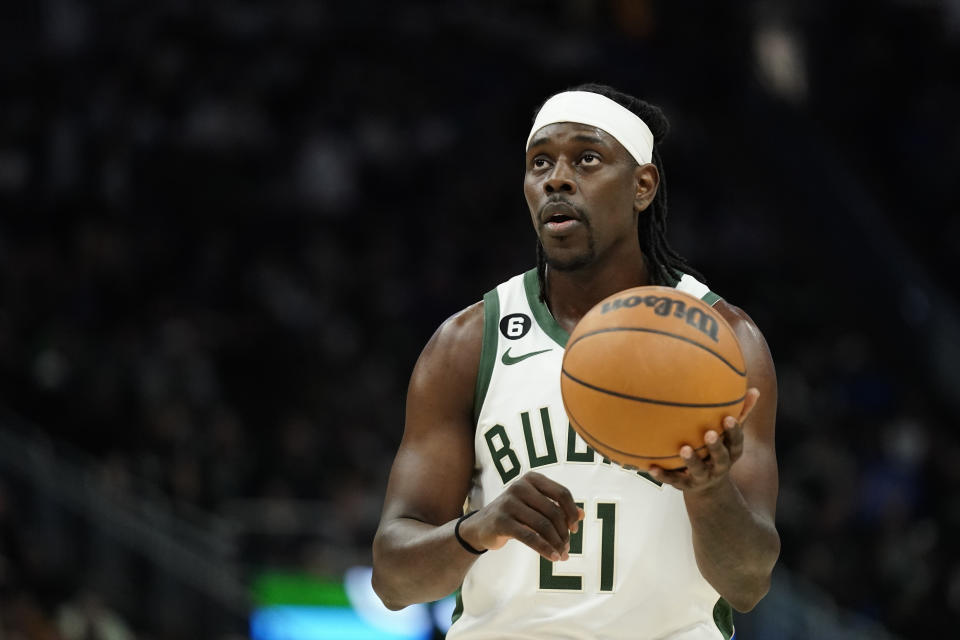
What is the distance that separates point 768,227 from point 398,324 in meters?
4.79

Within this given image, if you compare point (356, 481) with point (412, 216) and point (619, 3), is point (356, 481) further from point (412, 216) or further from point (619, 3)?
point (619, 3)

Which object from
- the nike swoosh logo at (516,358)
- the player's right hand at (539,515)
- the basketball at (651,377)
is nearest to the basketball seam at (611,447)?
the basketball at (651,377)

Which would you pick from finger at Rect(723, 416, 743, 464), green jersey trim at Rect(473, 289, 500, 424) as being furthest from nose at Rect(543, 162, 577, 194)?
finger at Rect(723, 416, 743, 464)

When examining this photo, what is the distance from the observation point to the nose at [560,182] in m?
4.34

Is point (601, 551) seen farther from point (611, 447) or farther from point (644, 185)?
point (644, 185)

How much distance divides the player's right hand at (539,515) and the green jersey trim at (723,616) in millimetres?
872

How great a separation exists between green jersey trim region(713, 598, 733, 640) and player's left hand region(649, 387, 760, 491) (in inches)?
34.6

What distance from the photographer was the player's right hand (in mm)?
3582

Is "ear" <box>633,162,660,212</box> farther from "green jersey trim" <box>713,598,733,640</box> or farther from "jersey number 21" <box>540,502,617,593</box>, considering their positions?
"green jersey trim" <box>713,598,733,640</box>

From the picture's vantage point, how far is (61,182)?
15.0 meters

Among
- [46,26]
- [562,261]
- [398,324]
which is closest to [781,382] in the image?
[398,324]

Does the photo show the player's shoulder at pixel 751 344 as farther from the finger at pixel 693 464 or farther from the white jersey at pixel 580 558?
the finger at pixel 693 464

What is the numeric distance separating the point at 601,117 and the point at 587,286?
1.78 feet

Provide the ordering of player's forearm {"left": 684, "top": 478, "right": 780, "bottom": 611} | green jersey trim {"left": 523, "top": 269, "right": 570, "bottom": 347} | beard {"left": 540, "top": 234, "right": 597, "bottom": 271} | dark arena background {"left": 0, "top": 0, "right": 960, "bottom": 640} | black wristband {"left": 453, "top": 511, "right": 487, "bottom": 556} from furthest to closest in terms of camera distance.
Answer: dark arena background {"left": 0, "top": 0, "right": 960, "bottom": 640}, green jersey trim {"left": 523, "top": 269, "right": 570, "bottom": 347}, beard {"left": 540, "top": 234, "right": 597, "bottom": 271}, black wristband {"left": 453, "top": 511, "right": 487, "bottom": 556}, player's forearm {"left": 684, "top": 478, "right": 780, "bottom": 611}
